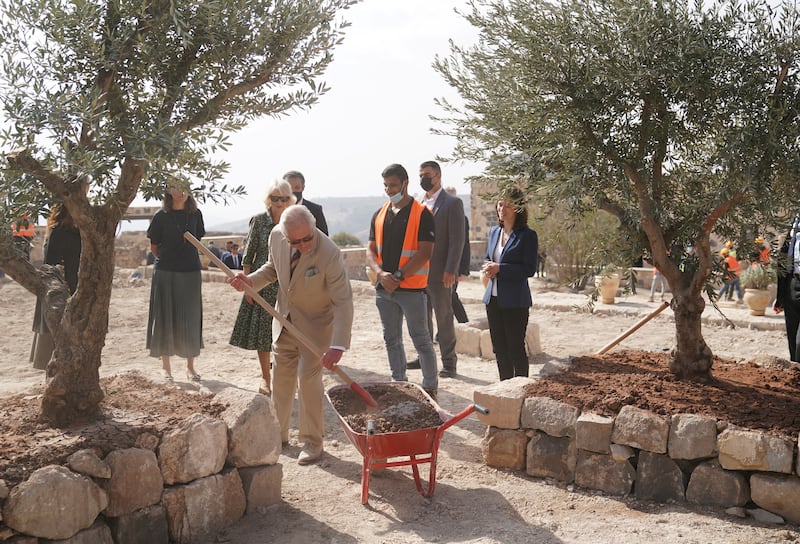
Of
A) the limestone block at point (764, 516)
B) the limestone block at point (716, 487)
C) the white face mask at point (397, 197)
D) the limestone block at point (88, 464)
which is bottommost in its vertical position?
the limestone block at point (764, 516)

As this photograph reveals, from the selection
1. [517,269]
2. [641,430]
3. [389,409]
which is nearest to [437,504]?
[389,409]

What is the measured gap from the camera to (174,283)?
273 inches

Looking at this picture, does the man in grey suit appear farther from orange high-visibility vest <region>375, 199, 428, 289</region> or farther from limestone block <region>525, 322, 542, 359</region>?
limestone block <region>525, 322, 542, 359</region>

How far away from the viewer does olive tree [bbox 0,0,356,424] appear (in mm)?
3557

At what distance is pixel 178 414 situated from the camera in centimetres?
419

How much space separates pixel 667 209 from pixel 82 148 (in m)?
3.92

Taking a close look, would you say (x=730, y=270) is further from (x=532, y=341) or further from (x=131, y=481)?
(x=131, y=481)

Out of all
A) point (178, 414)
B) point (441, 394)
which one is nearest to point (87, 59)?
point (178, 414)

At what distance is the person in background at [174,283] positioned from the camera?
6812 millimetres

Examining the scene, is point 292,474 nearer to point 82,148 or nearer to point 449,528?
point 449,528

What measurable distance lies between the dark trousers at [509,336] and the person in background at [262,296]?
1.90 metres

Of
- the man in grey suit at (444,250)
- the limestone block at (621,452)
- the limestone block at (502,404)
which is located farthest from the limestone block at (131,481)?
the man in grey suit at (444,250)

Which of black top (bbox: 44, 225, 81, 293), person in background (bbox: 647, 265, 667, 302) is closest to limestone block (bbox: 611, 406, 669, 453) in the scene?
black top (bbox: 44, 225, 81, 293)

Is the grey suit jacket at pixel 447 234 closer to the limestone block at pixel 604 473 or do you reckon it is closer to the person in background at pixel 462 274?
the person in background at pixel 462 274
